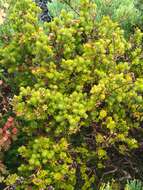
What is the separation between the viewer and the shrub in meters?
3.62

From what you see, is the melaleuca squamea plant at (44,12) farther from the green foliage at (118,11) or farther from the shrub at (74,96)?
the shrub at (74,96)

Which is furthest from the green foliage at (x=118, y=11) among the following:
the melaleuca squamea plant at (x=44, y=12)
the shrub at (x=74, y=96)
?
the melaleuca squamea plant at (x=44, y=12)

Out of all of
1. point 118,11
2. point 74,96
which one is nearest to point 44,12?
point 118,11

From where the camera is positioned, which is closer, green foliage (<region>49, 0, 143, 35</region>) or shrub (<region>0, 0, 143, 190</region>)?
shrub (<region>0, 0, 143, 190</region>)

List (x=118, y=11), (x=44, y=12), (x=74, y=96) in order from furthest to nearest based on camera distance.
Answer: (x=44, y=12), (x=118, y=11), (x=74, y=96)

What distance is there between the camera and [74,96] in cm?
363

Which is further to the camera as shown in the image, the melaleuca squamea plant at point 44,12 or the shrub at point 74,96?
the melaleuca squamea plant at point 44,12

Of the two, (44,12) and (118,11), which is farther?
(44,12)

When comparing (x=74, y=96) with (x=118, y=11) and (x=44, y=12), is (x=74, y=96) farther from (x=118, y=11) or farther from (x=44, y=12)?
(x=44, y=12)

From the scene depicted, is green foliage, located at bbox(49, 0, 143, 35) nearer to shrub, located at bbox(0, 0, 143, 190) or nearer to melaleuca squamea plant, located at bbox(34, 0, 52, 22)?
shrub, located at bbox(0, 0, 143, 190)

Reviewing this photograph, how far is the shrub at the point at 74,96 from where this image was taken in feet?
11.9

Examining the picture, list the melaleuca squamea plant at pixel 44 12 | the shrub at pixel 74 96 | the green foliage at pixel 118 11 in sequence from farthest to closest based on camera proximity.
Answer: the melaleuca squamea plant at pixel 44 12 < the green foliage at pixel 118 11 < the shrub at pixel 74 96

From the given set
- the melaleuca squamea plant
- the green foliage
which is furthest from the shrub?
the melaleuca squamea plant

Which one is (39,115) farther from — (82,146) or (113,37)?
(113,37)
